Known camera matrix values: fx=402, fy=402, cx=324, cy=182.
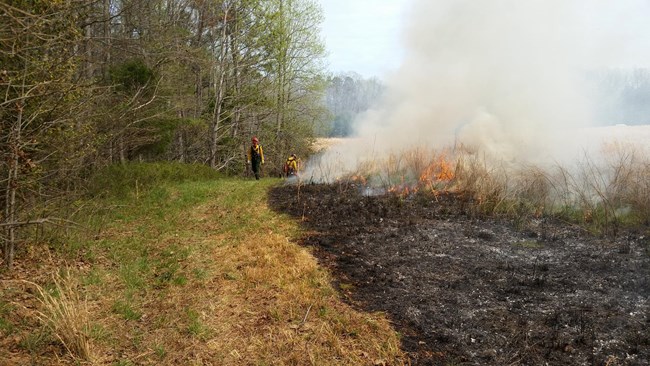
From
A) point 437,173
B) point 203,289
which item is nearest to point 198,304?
point 203,289

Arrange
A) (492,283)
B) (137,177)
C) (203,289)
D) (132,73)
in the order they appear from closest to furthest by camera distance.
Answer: (203,289), (492,283), (137,177), (132,73)

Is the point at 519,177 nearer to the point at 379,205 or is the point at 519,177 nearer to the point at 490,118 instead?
the point at 379,205

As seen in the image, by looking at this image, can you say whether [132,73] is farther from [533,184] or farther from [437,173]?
[533,184]

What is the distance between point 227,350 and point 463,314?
2450 millimetres

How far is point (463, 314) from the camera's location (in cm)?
429

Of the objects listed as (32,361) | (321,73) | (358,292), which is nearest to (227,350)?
(32,361)

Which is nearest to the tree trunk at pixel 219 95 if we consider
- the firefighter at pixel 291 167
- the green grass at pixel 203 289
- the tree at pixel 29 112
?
the firefighter at pixel 291 167

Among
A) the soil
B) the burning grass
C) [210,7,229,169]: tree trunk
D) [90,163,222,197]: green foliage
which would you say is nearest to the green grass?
the soil

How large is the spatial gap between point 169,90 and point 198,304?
1017 centimetres

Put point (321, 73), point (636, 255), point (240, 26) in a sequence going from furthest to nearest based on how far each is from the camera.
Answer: point (321, 73), point (240, 26), point (636, 255)

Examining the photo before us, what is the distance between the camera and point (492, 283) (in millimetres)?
4977

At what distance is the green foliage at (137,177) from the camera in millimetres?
9305

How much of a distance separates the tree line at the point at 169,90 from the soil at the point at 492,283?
13.0ft

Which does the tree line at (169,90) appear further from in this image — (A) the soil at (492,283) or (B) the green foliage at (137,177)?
(A) the soil at (492,283)
